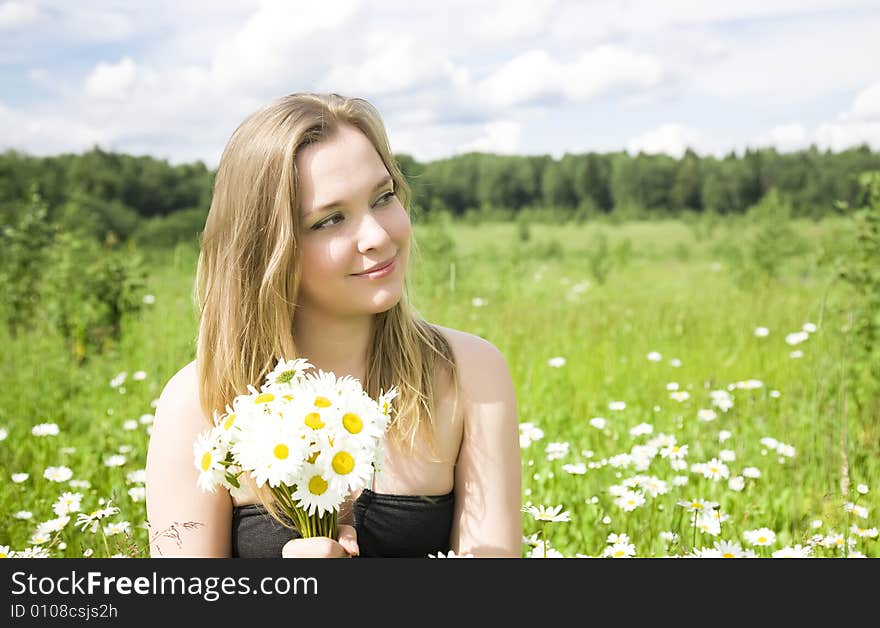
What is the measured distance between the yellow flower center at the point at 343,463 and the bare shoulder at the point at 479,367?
2.56 ft

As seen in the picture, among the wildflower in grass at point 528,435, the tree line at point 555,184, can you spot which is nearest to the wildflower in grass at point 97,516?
the wildflower in grass at point 528,435

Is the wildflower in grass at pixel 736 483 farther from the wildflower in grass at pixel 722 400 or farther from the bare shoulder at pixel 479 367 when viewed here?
the bare shoulder at pixel 479 367

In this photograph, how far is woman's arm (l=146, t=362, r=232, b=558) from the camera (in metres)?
1.99

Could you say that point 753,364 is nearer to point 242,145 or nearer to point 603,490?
point 603,490

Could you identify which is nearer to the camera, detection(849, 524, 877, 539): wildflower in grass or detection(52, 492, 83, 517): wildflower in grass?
detection(849, 524, 877, 539): wildflower in grass

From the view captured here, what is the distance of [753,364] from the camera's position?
16.2ft

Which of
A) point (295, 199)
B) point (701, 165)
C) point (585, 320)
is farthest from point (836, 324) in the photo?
point (701, 165)

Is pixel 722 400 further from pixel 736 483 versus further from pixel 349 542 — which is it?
pixel 349 542

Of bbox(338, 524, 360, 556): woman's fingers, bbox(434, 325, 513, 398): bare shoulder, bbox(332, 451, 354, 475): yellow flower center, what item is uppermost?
bbox(434, 325, 513, 398): bare shoulder

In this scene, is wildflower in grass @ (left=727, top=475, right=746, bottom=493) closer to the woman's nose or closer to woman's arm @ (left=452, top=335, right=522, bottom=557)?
woman's arm @ (left=452, top=335, right=522, bottom=557)

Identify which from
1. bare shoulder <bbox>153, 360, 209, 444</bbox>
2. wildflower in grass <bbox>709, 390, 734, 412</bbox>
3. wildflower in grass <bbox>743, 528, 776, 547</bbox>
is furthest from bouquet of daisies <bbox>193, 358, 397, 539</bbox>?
wildflower in grass <bbox>709, 390, 734, 412</bbox>

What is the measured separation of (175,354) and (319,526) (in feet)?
12.3

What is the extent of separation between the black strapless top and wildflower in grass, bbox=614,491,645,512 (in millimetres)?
936

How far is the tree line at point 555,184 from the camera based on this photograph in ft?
59.3
